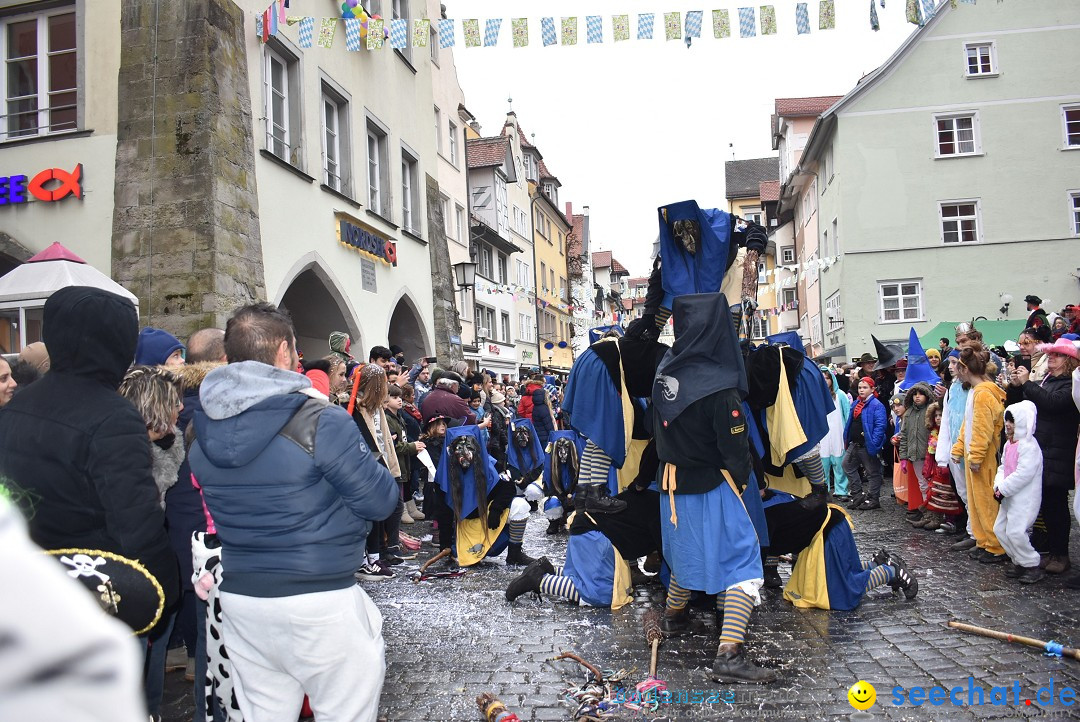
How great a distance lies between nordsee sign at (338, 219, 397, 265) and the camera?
1573 centimetres

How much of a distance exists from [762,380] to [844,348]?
24.4 meters

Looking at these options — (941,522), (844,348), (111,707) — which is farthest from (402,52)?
(111,707)

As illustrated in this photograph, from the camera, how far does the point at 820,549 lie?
598 cm

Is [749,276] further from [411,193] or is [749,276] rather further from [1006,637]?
[411,193]

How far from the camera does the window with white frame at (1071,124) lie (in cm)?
2758

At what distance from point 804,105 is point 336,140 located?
33.3 metres

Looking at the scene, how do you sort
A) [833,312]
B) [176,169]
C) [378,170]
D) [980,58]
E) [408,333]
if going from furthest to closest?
[833,312]
[980,58]
[408,333]
[378,170]
[176,169]

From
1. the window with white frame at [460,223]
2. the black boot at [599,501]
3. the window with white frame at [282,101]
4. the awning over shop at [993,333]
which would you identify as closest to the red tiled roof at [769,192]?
the window with white frame at [460,223]

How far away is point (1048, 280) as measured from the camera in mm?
27375

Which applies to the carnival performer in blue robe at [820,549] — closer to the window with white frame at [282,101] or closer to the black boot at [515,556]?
the black boot at [515,556]

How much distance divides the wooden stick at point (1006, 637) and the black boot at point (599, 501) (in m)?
2.29

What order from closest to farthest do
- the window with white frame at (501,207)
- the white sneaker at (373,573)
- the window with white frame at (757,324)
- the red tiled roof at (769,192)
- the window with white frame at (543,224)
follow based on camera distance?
the window with white frame at (757,324) < the white sneaker at (373,573) < the window with white frame at (501,207) < the window with white frame at (543,224) < the red tiled roof at (769,192)

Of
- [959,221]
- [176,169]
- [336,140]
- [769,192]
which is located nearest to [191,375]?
[176,169]

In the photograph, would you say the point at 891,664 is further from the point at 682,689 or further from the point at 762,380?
the point at 762,380
